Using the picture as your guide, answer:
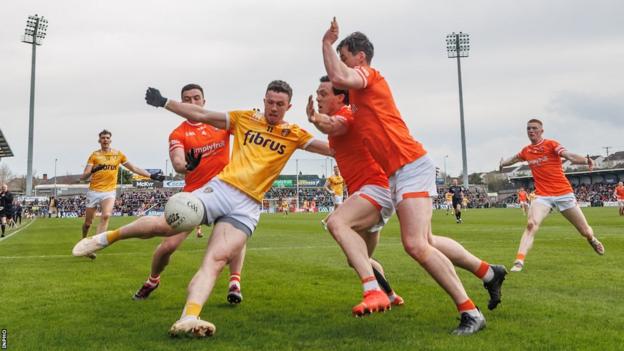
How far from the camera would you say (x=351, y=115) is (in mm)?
5359

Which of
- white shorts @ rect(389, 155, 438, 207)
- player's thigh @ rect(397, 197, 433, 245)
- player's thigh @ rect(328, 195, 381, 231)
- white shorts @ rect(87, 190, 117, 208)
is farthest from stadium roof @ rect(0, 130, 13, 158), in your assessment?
player's thigh @ rect(397, 197, 433, 245)

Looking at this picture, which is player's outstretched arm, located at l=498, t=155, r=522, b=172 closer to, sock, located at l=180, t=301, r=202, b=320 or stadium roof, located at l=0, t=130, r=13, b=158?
sock, located at l=180, t=301, r=202, b=320

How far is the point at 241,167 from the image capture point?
16.5 feet

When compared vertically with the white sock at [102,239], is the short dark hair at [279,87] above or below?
above

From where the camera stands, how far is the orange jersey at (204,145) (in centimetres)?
657

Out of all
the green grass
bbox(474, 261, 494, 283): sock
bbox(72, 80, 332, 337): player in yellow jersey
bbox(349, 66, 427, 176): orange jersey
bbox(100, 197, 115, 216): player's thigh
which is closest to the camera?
→ the green grass

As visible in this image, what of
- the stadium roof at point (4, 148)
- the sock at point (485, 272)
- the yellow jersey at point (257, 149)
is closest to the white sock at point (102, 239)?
the yellow jersey at point (257, 149)

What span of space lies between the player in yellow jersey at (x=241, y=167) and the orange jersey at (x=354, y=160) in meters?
0.18

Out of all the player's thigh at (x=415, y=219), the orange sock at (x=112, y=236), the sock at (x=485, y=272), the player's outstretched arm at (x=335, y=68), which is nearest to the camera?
the player's outstretched arm at (x=335, y=68)

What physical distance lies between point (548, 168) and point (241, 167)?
6770 mm

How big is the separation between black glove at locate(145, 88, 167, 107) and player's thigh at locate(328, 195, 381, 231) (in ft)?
6.20

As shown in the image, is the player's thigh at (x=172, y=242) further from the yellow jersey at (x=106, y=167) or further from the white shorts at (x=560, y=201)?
the yellow jersey at (x=106, y=167)

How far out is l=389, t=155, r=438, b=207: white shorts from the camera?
468cm

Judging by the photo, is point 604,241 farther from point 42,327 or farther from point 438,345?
point 42,327
